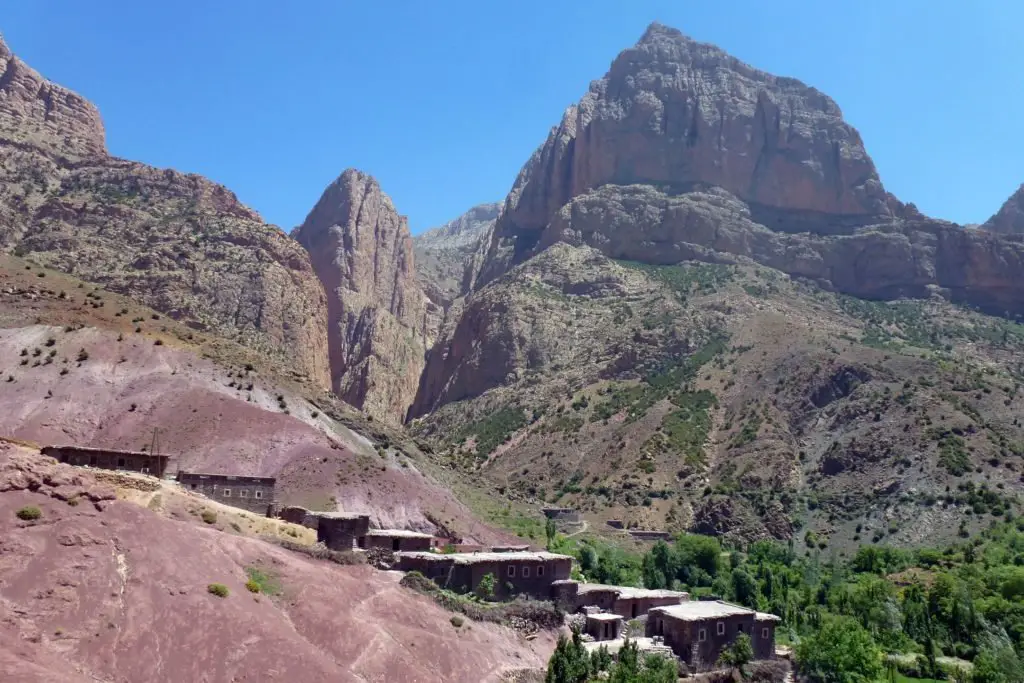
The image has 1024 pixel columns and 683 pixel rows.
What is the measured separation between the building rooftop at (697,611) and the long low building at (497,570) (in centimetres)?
523

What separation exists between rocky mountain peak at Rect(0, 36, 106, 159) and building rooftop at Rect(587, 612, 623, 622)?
95.1 metres

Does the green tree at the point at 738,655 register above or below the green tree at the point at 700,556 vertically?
below

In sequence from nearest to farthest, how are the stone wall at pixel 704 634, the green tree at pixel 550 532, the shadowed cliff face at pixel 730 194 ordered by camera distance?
the stone wall at pixel 704 634, the green tree at pixel 550 532, the shadowed cliff face at pixel 730 194

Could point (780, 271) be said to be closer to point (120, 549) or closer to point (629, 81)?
point (629, 81)

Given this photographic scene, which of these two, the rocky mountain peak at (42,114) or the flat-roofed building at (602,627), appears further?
the rocky mountain peak at (42,114)

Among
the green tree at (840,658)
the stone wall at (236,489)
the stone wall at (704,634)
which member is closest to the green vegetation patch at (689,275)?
the green tree at (840,658)

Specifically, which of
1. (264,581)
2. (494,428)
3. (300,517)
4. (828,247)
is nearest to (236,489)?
(300,517)

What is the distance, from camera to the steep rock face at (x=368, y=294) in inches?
5837

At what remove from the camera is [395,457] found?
62844mm

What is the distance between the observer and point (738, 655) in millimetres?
40688

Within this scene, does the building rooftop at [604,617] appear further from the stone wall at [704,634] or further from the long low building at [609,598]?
the stone wall at [704,634]

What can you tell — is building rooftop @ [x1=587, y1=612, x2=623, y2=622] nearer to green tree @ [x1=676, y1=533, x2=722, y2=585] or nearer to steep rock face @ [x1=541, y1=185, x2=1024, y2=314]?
green tree @ [x1=676, y1=533, x2=722, y2=585]

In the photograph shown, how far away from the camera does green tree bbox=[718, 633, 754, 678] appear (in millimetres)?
40594

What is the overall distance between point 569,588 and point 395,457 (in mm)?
24962
